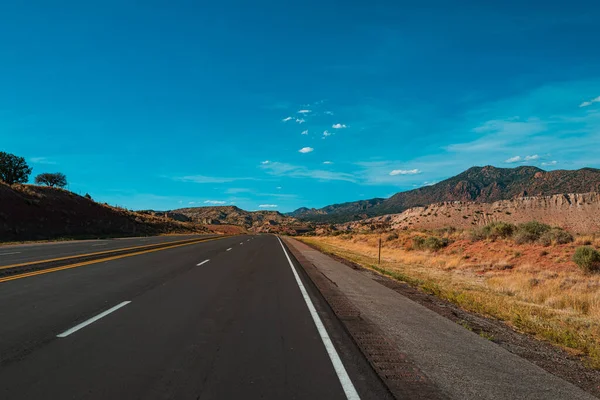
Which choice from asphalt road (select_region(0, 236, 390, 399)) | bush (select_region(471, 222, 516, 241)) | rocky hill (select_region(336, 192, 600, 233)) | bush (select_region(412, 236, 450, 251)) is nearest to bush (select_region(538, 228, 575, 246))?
bush (select_region(471, 222, 516, 241))

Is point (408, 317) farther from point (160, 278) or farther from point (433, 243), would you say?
point (433, 243)

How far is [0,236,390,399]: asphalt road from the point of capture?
4.33 meters

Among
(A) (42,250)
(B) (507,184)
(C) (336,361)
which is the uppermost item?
(B) (507,184)

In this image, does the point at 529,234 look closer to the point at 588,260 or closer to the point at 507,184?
the point at 588,260

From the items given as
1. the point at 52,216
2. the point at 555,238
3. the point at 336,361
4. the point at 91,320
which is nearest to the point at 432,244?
the point at 555,238

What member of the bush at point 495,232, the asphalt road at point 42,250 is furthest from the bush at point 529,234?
the asphalt road at point 42,250

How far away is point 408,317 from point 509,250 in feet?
68.5

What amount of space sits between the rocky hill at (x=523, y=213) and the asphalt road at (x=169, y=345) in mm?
48479

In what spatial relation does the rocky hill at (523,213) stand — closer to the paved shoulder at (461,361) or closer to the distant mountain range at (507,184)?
the distant mountain range at (507,184)

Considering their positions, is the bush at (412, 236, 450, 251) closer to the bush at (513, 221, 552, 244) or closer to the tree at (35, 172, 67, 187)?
the bush at (513, 221, 552, 244)

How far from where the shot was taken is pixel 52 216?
1882 inches

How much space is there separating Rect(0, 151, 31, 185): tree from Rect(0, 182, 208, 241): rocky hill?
22103mm

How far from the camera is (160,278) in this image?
12781mm

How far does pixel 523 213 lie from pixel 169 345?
70.8 meters
